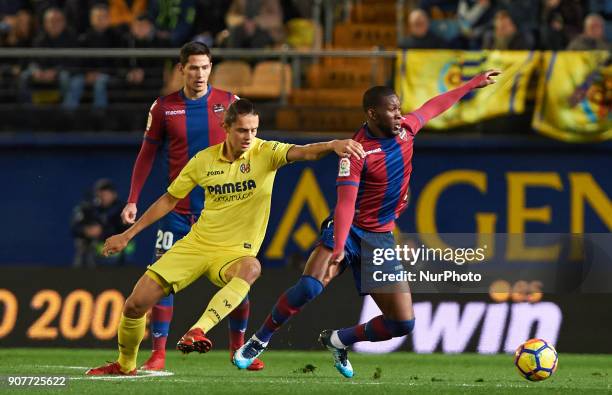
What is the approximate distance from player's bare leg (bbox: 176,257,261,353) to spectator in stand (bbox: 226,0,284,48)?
853cm

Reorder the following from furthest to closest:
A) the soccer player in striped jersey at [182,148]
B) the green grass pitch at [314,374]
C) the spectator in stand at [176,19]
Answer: the spectator in stand at [176,19], the soccer player in striped jersey at [182,148], the green grass pitch at [314,374]

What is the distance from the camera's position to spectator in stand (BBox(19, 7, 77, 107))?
17.8 metres

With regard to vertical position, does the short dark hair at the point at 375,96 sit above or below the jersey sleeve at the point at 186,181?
above

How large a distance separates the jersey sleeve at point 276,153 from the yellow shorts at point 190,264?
0.65 m

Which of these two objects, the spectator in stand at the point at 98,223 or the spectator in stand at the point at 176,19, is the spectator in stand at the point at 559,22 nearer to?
the spectator in stand at the point at 176,19

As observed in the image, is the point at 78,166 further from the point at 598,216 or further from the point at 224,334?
the point at 598,216

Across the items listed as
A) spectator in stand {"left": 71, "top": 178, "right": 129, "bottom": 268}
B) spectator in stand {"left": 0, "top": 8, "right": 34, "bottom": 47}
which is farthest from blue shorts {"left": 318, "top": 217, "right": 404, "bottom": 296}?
spectator in stand {"left": 0, "top": 8, "right": 34, "bottom": 47}

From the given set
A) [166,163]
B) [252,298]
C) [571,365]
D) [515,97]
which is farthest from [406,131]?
[515,97]

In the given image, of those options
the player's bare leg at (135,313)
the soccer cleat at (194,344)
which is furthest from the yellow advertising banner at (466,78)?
the soccer cleat at (194,344)

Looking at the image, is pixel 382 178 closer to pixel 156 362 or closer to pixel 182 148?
pixel 182 148

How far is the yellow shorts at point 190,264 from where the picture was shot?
9.60 metres

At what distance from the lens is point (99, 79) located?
58.0ft

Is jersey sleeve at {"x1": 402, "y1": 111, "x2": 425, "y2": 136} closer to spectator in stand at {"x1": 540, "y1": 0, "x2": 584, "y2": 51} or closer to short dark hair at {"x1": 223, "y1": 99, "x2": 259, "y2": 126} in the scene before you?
short dark hair at {"x1": 223, "y1": 99, "x2": 259, "y2": 126}

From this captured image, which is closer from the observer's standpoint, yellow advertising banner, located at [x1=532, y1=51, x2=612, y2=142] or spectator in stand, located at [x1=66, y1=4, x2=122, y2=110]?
yellow advertising banner, located at [x1=532, y1=51, x2=612, y2=142]
